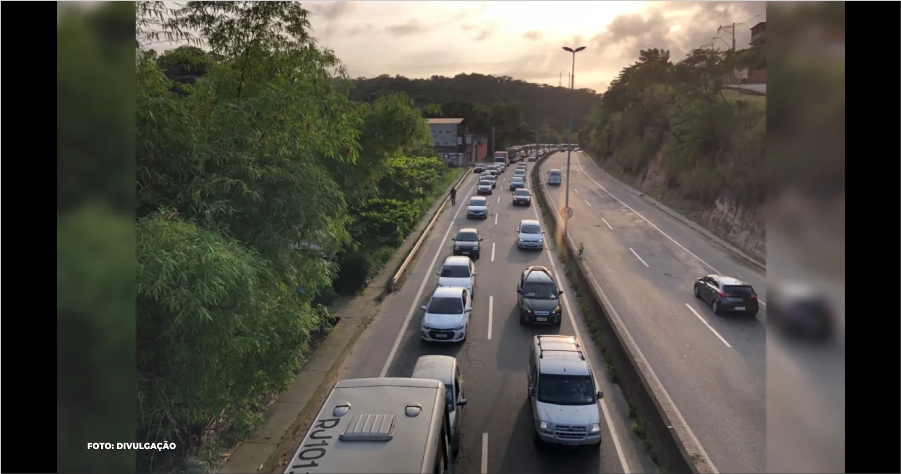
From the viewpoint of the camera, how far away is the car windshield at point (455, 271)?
1788 centimetres

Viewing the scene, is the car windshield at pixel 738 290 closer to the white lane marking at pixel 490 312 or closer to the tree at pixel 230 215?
the white lane marking at pixel 490 312

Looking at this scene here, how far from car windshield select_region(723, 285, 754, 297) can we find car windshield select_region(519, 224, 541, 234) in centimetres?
1006

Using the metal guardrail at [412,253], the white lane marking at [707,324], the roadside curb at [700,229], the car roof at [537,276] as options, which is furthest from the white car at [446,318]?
the roadside curb at [700,229]

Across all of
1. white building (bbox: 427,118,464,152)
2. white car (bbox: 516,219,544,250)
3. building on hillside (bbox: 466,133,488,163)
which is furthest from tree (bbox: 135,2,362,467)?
building on hillside (bbox: 466,133,488,163)

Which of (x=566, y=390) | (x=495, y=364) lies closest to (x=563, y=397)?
(x=566, y=390)

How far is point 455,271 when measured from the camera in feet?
59.0

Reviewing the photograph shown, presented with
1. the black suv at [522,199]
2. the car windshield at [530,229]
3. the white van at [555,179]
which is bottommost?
the car windshield at [530,229]

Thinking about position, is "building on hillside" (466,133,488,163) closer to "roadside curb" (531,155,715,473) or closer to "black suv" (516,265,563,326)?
"black suv" (516,265,563,326)

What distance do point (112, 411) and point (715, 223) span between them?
2717 centimetres

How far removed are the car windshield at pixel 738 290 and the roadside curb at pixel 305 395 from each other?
31.4ft

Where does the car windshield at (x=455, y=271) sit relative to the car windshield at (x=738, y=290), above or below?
above

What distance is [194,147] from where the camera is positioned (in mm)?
7387

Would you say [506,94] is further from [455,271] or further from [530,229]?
[455,271]
